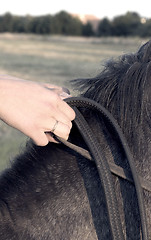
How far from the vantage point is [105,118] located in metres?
1.37

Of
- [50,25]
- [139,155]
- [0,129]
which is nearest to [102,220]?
[139,155]

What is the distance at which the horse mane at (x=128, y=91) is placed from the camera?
1321 millimetres

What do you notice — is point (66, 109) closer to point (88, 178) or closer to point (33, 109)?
point (33, 109)

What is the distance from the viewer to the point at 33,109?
4.16 ft

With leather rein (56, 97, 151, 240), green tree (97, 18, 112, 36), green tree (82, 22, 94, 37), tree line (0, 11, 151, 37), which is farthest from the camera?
tree line (0, 11, 151, 37)

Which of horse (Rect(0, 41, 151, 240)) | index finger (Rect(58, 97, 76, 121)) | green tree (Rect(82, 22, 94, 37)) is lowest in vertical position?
green tree (Rect(82, 22, 94, 37))

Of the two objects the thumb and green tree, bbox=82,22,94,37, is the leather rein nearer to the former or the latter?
the thumb

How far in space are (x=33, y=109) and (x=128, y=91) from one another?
365 millimetres

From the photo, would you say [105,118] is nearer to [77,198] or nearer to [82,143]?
[82,143]

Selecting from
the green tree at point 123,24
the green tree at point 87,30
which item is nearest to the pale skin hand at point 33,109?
the green tree at point 123,24

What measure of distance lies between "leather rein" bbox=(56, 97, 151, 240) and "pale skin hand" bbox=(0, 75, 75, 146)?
63mm

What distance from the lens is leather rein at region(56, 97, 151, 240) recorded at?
1.19 meters

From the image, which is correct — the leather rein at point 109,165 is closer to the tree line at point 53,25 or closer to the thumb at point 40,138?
the thumb at point 40,138

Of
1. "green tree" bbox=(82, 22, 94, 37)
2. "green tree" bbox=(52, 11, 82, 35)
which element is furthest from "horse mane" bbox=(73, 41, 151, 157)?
"green tree" bbox=(52, 11, 82, 35)
